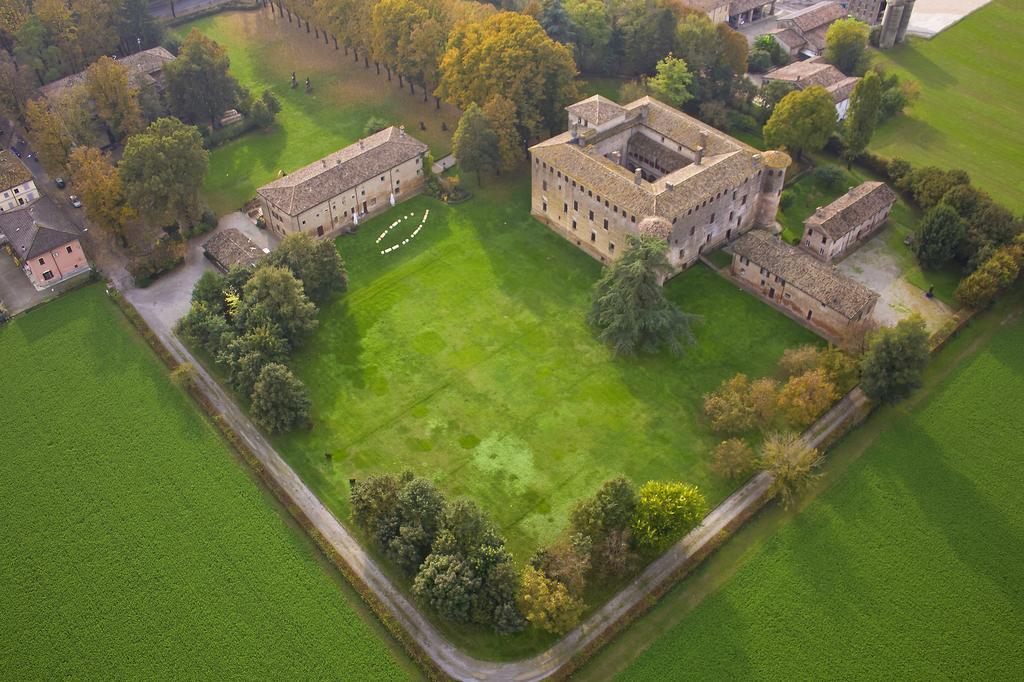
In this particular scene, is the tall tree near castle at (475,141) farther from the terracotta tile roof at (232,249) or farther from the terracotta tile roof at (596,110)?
the terracotta tile roof at (232,249)

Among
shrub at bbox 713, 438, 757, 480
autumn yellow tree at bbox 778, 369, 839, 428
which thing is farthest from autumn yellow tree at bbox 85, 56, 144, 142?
autumn yellow tree at bbox 778, 369, 839, 428

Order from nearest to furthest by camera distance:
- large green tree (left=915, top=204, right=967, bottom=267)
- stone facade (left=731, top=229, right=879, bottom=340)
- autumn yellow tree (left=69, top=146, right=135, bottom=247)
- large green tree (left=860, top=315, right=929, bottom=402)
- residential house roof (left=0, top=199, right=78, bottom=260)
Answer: large green tree (left=860, top=315, right=929, bottom=402)
stone facade (left=731, top=229, right=879, bottom=340)
large green tree (left=915, top=204, right=967, bottom=267)
residential house roof (left=0, top=199, right=78, bottom=260)
autumn yellow tree (left=69, top=146, right=135, bottom=247)

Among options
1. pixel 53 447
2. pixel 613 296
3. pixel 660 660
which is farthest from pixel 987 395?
pixel 53 447

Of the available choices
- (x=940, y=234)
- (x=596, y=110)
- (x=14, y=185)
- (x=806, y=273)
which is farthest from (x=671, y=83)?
(x=14, y=185)

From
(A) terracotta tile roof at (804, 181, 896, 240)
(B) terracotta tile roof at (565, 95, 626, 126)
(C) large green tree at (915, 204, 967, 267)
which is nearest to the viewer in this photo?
(C) large green tree at (915, 204, 967, 267)

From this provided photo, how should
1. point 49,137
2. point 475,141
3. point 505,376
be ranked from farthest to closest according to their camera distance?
point 49,137, point 475,141, point 505,376

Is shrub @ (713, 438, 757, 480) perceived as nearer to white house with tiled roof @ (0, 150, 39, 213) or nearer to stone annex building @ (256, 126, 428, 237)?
stone annex building @ (256, 126, 428, 237)

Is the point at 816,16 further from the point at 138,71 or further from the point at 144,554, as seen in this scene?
the point at 144,554

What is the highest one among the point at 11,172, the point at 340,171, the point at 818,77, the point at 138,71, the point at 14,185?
the point at 138,71
